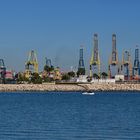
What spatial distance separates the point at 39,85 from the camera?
156500mm

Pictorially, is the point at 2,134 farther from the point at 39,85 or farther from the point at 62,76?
the point at 62,76

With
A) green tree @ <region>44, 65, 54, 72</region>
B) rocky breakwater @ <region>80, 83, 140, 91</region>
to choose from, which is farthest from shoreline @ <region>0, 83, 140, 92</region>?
green tree @ <region>44, 65, 54, 72</region>

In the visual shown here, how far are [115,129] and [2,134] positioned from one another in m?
5.88

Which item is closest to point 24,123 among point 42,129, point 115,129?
point 42,129

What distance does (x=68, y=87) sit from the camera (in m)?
157

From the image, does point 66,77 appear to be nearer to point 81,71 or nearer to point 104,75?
point 81,71

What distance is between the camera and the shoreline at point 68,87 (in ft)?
505

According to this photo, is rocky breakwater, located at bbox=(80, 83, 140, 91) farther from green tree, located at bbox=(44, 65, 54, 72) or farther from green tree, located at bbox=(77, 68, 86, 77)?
green tree, located at bbox=(44, 65, 54, 72)

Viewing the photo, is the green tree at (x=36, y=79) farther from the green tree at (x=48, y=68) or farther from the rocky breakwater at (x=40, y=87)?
the green tree at (x=48, y=68)

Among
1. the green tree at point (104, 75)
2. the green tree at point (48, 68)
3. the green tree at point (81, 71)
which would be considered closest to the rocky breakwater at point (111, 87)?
the green tree at point (81, 71)

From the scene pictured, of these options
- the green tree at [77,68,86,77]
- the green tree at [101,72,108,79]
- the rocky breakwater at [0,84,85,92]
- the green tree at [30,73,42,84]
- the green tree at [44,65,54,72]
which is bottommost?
the rocky breakwater at [0,84,85,92]

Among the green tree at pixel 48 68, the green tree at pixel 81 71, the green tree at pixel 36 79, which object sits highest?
the green tree at pixel 48 68

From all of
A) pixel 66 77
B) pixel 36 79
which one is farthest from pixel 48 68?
pixel 36 79

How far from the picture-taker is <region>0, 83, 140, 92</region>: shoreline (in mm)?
153875
